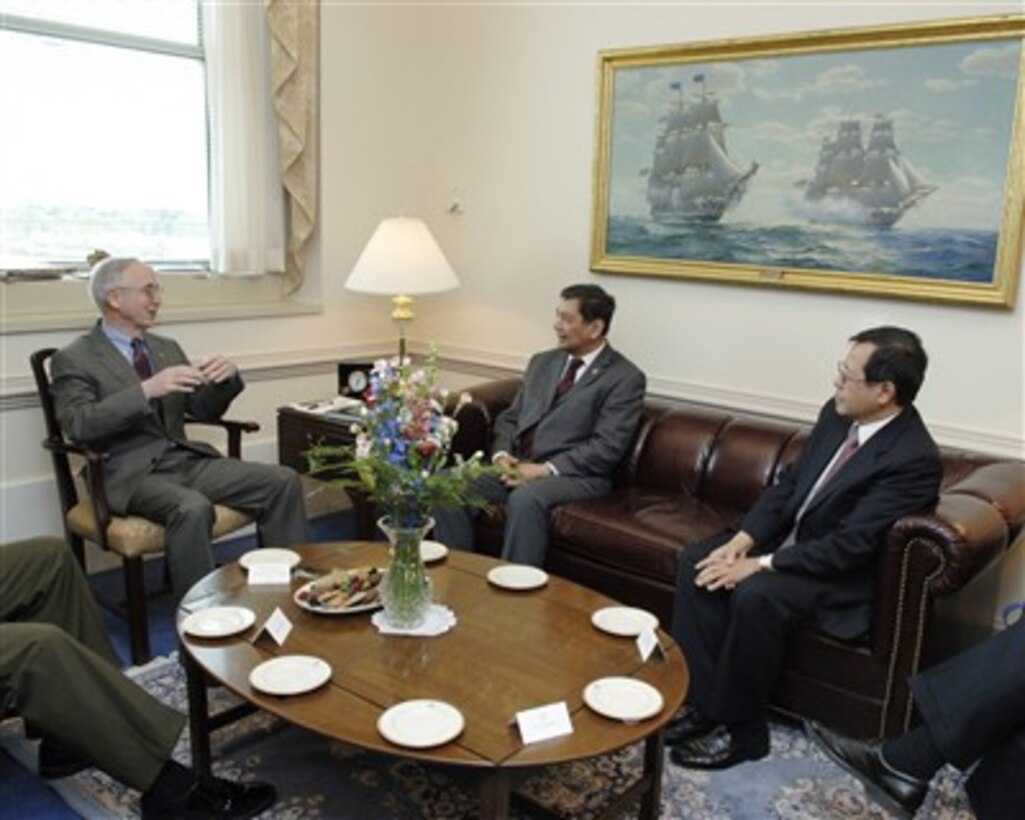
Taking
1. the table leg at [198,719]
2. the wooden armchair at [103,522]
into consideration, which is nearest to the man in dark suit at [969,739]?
the table leg at [198,719]

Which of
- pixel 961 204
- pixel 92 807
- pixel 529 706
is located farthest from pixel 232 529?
pixel 961 204

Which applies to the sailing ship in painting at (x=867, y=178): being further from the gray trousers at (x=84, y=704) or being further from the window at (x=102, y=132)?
the gray trousers at (x=84, y=704)

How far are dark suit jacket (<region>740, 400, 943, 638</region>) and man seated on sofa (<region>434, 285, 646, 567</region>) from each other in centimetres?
88

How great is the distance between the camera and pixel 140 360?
3.02 metres

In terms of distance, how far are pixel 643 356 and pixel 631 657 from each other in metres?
1.90

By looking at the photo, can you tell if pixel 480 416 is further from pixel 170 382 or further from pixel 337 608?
pixel 337 608

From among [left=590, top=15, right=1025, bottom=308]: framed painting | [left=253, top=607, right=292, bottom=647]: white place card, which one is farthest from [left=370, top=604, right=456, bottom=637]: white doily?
[left=590, top=15, right=1025, bottom=308]: framed painting

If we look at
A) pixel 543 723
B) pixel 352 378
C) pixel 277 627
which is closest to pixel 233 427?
pixel 352 378

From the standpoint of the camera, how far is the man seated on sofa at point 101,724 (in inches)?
72.7

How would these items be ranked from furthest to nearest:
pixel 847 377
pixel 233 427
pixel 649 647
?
pixel 233 427 → pixel 847 377 → pixel 649 647

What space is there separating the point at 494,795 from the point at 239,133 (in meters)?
2.86

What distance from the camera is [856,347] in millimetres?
2420

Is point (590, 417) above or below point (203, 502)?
above

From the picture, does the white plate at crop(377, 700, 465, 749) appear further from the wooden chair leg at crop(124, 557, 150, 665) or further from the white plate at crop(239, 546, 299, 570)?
the wooden chair leg at crop(124, 557, 150, 665)
